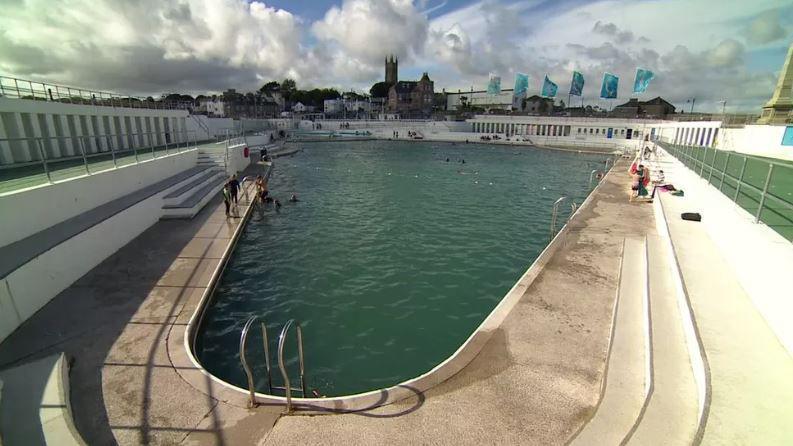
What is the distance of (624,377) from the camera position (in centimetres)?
533

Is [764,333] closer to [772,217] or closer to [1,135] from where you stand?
[772,217]

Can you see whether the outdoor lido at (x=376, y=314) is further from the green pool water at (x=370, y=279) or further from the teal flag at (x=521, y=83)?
the teal flag at (x=521, y=83)

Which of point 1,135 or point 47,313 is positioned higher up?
point 1,135

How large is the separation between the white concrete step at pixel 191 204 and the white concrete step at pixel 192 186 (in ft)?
0.46

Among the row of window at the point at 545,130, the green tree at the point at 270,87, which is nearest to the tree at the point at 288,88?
the green tree at the point at 270,87

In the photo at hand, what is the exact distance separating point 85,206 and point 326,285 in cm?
815

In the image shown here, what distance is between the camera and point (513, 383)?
5.43m

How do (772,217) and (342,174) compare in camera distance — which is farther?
(342,174)

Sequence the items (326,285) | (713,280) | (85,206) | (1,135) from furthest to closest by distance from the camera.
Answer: (1,135) < (85,206) < (326,285) < (713,280)

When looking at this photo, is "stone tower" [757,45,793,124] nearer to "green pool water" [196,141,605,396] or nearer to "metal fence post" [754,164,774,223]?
"green pool water" [196,141,605,396]

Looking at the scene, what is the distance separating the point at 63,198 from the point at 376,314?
9.56 m

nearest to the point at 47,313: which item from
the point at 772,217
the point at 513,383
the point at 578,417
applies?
the point at 513,383

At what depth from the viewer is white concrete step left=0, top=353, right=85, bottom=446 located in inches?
174

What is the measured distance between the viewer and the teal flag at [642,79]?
190 feet
